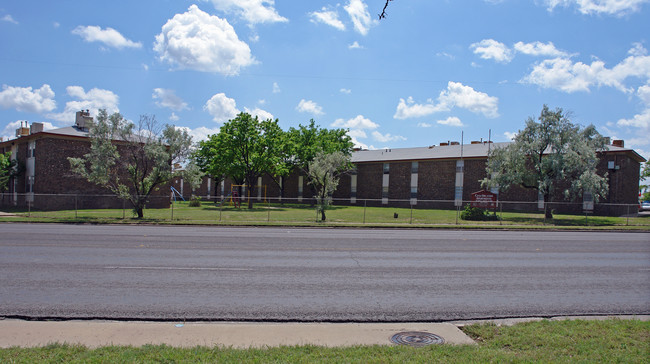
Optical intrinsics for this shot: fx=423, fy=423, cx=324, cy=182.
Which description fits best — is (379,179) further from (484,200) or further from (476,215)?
(476,215)

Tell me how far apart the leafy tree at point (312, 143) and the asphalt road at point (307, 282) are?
39449 millimetres

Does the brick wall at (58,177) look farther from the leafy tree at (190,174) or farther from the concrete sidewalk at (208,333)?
the concrete sidewalk at (208,333)

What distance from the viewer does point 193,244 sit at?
1483 cm

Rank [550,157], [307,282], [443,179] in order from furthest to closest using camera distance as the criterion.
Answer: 1. [443,179]
2. [550,157]
3. [307,282]

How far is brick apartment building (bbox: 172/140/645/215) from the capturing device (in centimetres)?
4188

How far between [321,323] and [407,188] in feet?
160

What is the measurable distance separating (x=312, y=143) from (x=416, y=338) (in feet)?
167

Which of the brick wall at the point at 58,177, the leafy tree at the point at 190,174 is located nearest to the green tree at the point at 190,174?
the leafy tree at the point at 190,174

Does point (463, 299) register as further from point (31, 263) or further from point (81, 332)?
point (31, 263)

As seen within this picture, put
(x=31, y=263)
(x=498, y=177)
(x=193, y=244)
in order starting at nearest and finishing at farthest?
(x=31, y=263) → (x=193, y=244) → (x=498, y=177)

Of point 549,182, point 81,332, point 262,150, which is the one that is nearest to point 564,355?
point 81,332

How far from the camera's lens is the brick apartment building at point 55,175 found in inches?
1430

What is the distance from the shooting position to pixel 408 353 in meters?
4.63

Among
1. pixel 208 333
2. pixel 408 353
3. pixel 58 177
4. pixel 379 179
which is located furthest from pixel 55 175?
pixel 408 353
